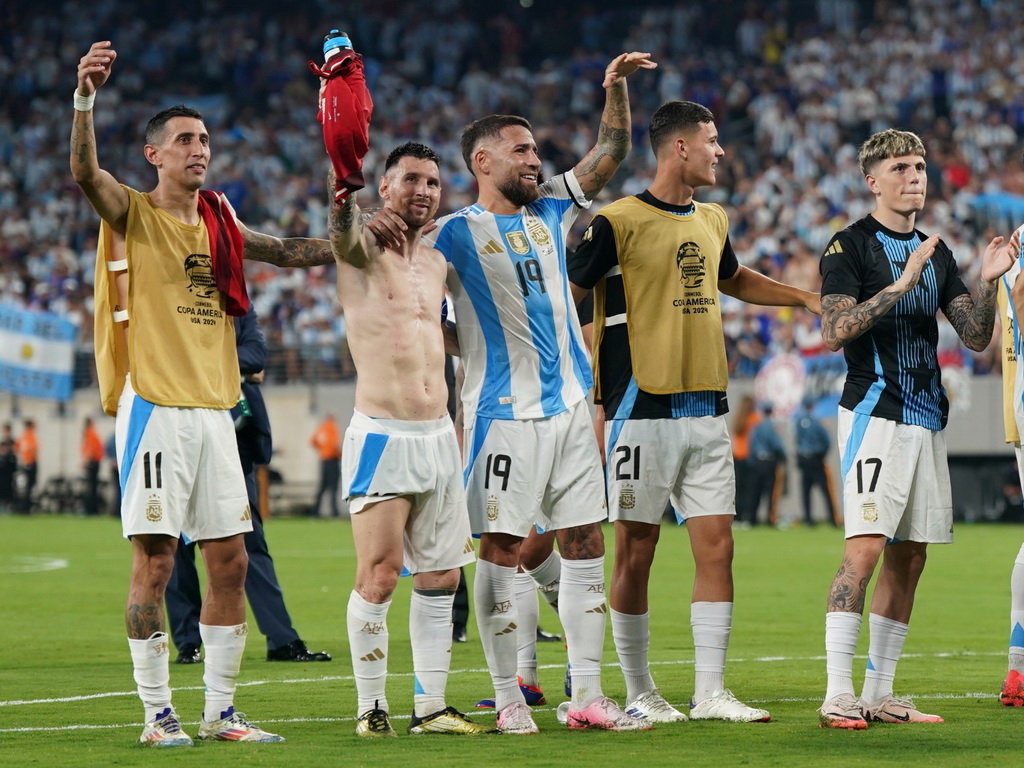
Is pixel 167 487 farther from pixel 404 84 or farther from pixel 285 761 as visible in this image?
pixel 404 84

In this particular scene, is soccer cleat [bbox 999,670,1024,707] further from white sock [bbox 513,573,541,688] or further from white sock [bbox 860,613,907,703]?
white sock [bbox 513,573,541,688]

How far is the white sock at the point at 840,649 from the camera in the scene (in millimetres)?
6750

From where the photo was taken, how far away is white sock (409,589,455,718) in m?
6.69

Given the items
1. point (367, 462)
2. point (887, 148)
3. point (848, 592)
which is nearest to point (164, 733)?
point (367, 462)

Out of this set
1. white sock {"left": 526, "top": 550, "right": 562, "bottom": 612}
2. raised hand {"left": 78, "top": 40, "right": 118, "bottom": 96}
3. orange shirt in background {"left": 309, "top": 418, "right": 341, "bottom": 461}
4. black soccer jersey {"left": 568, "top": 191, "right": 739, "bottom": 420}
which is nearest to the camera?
raised hand {"left": 78, "top": 40, "right": 118, "bottom": 96}

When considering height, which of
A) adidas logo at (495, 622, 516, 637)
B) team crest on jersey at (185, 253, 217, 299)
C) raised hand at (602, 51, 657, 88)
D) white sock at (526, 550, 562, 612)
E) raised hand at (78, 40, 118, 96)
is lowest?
adidas logo at (495, 622, 516, 637)

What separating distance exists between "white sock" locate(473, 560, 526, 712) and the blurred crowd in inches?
755

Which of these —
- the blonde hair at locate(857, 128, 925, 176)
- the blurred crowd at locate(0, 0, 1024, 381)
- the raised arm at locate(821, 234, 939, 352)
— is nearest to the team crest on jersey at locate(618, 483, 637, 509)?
the raised arm at locate(821, 234, 939, 352)

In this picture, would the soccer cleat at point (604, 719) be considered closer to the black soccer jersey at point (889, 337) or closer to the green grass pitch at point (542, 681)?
the green grass pitch at point (542, 681)

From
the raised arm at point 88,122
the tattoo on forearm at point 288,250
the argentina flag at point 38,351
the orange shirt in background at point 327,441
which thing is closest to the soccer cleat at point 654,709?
the tattoo on forearm at point 288,250

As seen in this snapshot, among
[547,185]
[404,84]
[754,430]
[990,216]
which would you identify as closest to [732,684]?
[547,185]

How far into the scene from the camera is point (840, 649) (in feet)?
22.3

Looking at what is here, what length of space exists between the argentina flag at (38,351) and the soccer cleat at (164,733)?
958 inches

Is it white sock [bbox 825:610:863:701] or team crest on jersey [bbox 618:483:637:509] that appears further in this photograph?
Result: team crest on jersey [bbox 618:483:637:509]
